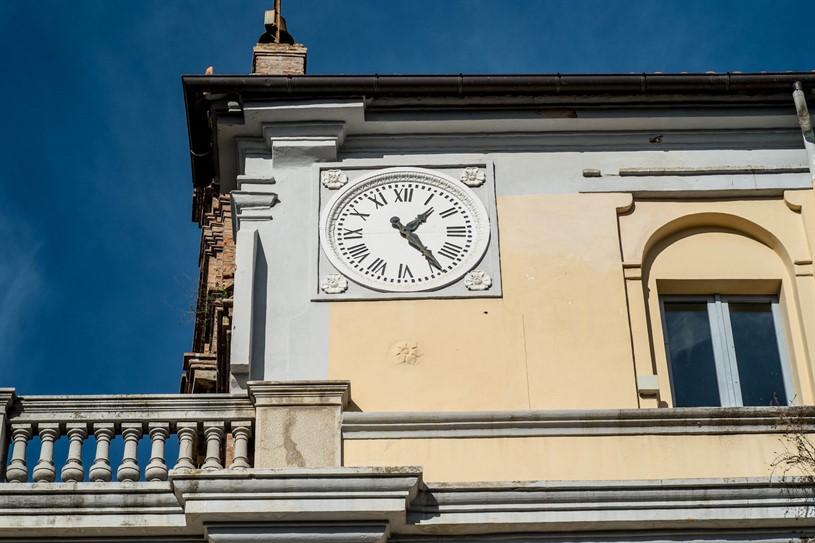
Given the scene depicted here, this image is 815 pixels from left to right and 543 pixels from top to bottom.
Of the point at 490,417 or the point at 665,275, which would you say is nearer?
the point at 490,417

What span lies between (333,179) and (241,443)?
2.88 metres

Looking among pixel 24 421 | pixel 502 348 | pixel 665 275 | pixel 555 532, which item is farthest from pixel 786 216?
pixel 24 421

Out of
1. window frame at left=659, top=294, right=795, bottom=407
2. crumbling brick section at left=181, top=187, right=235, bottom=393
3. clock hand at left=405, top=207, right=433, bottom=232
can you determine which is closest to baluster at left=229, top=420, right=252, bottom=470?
clock hand at left=405, top=207, right=433, bottom=232

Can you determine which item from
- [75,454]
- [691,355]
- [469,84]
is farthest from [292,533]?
[469,84]

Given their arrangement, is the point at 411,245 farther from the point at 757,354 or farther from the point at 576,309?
the point at 757,354

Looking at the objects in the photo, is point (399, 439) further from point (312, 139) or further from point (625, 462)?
point (312, 139)

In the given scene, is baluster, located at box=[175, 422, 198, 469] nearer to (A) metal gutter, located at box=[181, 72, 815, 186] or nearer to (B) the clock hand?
(B) the clock hand

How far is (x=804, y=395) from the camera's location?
1639 cm

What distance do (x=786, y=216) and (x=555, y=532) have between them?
13.4 ft

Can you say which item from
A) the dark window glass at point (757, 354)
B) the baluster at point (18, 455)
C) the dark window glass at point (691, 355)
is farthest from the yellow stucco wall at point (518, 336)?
the baluster at point (18, 455)

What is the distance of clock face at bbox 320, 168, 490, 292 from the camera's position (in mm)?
16750

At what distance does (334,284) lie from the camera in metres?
16.6

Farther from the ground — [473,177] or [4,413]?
[473,177]

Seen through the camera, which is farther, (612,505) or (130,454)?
(130,454)
